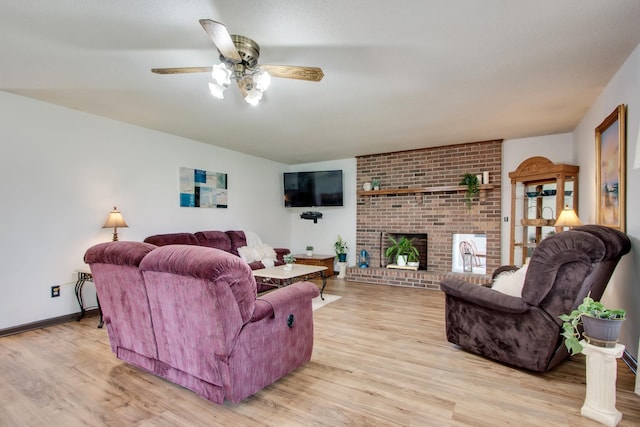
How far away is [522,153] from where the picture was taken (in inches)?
196

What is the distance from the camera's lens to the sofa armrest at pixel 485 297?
2332 mm

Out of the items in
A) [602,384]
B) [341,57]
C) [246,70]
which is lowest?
[602,384]

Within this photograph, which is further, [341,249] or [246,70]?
[341,249]

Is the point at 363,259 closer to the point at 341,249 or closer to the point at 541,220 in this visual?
the point at 341,249

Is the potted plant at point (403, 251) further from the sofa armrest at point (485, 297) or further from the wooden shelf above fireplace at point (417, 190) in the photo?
the sofa armrest at point (485, 297)

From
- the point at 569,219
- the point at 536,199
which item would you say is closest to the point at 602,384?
the point at 569,219

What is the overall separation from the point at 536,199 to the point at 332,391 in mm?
4178

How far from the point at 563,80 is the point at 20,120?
5.15 metres

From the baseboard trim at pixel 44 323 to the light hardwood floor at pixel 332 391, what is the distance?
8.0 inches

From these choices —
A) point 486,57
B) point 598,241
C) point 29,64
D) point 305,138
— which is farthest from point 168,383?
point 305,138

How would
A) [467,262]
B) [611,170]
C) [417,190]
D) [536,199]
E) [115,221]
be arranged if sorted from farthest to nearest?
[417,190] < [467,262] < [536,199] < [115,221] < [611,170]

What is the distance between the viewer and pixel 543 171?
14.1ft

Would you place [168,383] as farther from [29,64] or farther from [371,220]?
[371,220]

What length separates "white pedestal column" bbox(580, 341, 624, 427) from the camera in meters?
1.77
